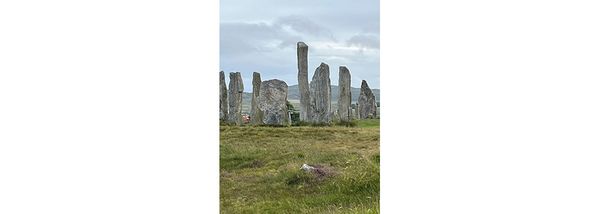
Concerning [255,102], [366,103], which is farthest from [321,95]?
[255,102]

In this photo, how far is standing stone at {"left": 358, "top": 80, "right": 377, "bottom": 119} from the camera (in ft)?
9.53

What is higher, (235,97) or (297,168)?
(235,97)

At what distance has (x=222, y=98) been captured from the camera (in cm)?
→ 301

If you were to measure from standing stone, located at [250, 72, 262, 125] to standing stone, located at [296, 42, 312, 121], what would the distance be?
0.19 metres

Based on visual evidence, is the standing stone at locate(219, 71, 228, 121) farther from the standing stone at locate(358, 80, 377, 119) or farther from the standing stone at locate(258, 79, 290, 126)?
the standing stone at locate(358, 80, 377, 119)

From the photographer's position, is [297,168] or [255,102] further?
[255,102]

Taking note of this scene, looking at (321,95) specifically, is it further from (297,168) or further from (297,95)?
(297,168)

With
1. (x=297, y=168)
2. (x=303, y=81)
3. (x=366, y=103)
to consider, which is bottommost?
(x=297, y=168)

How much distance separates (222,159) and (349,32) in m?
0.78

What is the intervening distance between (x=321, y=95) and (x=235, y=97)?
1.28 ft
